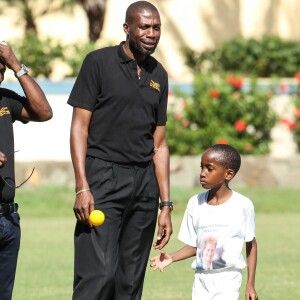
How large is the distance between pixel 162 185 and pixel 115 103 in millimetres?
623

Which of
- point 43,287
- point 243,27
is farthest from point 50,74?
point 43,287

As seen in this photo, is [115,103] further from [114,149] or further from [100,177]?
[100,177]

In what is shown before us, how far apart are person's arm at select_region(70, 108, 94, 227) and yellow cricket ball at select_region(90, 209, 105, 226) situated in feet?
0.16

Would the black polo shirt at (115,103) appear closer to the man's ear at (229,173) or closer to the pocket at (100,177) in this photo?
the pocket at (100,177)

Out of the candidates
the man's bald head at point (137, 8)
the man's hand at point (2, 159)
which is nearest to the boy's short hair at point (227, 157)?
the man's bald head at point (137, 8)

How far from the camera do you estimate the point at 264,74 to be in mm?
24250

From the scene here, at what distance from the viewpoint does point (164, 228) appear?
7355 mm

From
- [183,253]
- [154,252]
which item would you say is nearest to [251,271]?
[183,253]

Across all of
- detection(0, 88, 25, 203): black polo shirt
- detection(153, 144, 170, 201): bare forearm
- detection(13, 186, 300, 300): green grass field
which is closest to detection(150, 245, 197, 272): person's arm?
detection(153, 144, 170, 201): bare forearm

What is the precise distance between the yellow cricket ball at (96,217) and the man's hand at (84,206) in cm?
4

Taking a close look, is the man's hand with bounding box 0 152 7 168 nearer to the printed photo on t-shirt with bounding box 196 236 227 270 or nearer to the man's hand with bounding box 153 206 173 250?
the man's hand with bounding box 153 206 173 250

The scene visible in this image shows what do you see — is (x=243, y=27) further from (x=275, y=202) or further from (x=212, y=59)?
(x=275, y=202)

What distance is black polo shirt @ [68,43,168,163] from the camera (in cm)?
712

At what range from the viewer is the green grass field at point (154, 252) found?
1040 cm
